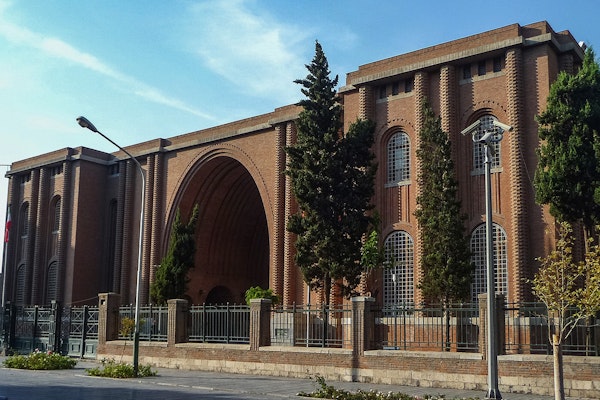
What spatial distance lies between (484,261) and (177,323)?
41.9ft

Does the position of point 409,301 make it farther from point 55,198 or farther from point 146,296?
point 55,198

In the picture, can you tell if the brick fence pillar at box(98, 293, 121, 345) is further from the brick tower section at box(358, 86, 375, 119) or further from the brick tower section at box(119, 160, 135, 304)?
the brick tower section at box(119, 160, 135, 304)

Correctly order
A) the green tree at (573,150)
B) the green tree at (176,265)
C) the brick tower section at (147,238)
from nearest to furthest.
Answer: the green tree at (573,150) < the green tree at (176,265) < the brick tower section at (147,238)

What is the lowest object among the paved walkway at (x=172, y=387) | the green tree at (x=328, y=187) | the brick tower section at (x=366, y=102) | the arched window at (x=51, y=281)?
the paved walkway at (x=172, y=387)

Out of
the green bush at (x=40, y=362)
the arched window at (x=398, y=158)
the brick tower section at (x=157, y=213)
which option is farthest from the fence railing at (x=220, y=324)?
the brick tower section at (x=157, y=213)

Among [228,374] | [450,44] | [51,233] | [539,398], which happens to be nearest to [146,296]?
[51,233]

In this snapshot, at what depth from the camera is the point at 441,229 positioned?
85.9 ft

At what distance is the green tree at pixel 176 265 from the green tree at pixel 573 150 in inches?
885

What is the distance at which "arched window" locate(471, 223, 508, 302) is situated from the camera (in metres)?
27.7

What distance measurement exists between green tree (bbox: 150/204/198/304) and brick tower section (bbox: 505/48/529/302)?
1921cm

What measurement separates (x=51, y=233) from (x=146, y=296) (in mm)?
11155

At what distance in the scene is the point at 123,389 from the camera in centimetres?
1850

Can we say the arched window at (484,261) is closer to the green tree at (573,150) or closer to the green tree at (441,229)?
the green tree at (441,229)

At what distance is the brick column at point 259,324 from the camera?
23500 mm
